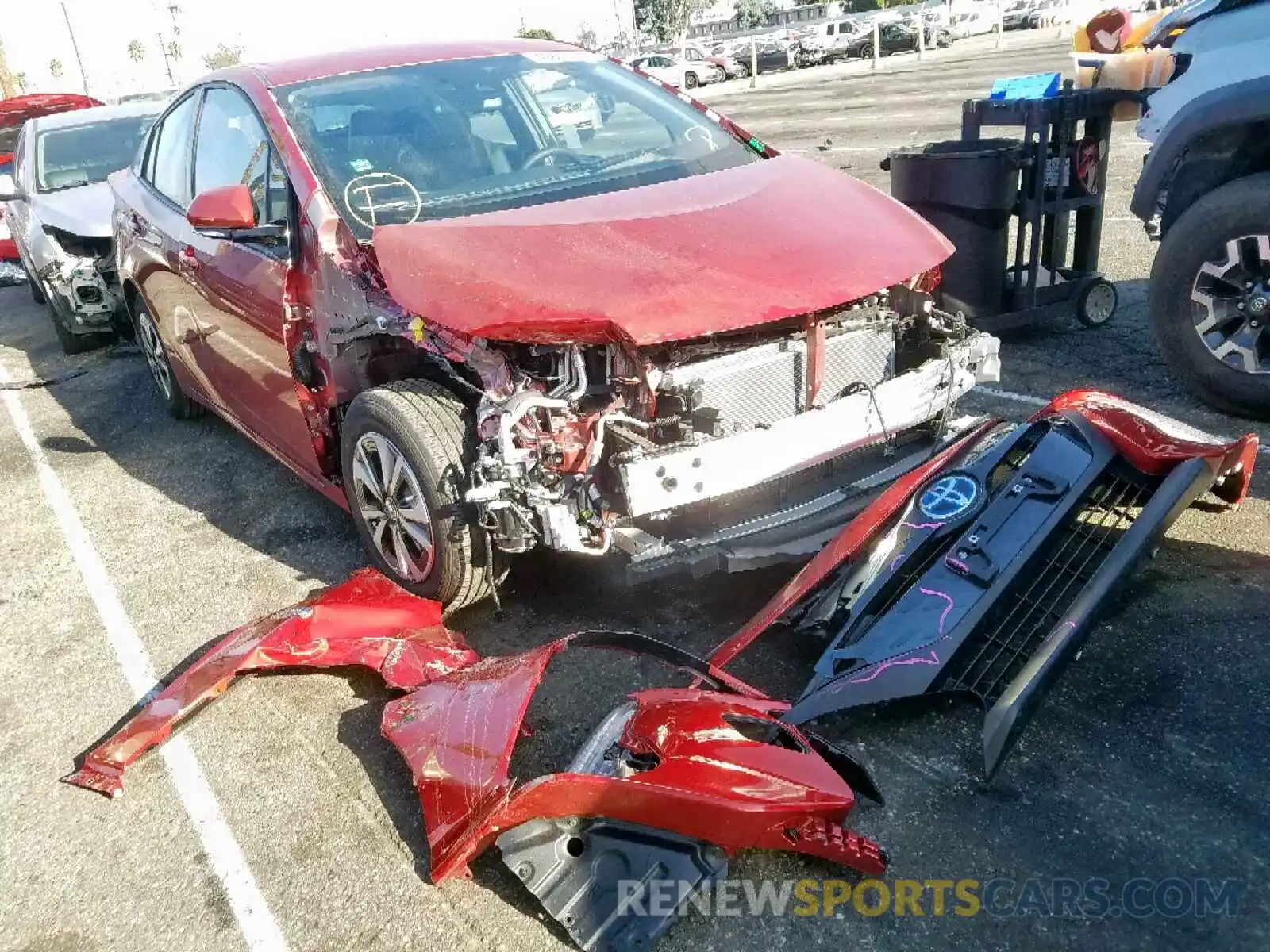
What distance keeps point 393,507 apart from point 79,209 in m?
5.98

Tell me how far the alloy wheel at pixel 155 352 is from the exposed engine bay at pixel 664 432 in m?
3.72

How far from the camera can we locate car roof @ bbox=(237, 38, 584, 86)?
13.9 ft

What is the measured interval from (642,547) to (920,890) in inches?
47.1

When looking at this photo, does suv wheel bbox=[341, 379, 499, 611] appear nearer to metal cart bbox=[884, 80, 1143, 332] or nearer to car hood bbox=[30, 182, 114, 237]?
metal cart bbox=[884, 80, 1143, 332]

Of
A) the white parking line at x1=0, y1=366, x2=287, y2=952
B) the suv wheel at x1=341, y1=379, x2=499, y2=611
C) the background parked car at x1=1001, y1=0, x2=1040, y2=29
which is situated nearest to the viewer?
the white parking line at x1=0, y1=366, x2=287, y2=952

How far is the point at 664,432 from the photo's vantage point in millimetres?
3188

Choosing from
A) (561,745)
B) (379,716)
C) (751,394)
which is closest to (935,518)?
Result: (751,394)

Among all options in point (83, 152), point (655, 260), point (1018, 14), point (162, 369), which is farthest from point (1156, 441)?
point (1018, 14)

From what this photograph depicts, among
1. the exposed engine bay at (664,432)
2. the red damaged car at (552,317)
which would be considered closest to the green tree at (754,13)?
the red damaged car at (552,317)

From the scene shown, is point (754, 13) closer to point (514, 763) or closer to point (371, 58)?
point (371, 58)

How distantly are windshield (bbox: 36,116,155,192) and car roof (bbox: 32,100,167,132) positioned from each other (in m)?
0.05

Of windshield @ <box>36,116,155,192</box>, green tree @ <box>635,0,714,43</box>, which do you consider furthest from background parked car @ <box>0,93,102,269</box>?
green tree @ <box>635,0,714,43</box>

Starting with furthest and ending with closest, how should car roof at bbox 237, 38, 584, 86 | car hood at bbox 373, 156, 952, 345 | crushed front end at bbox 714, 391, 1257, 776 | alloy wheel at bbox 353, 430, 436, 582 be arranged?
car roof at bbox 237, 38, 584, 86
alloy wheel at bbox 353, 430, 436, 582
car hood at bbox 373, 156, 952, 345
crushed front end at bbox 714, 391, 1257, 776

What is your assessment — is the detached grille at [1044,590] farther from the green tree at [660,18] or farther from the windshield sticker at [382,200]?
the green tree at [660,18]
